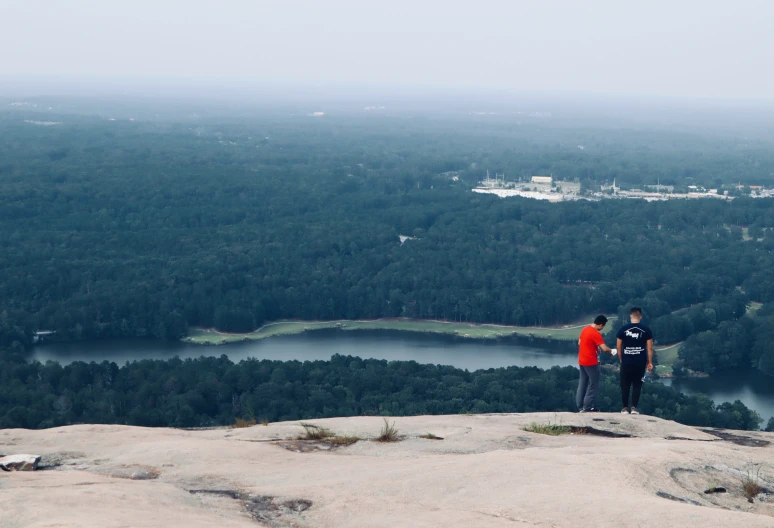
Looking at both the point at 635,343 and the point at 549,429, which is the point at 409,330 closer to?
the point at 635,343

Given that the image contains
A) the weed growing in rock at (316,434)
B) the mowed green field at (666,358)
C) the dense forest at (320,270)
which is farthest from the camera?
the mowed green field at (666,358)

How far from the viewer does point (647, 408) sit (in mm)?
31125

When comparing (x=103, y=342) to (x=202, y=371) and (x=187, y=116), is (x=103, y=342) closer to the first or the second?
(x=202, y=371)

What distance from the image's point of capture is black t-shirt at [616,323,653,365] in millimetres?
11391

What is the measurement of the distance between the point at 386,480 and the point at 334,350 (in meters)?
41.2

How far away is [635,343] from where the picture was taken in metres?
11.4

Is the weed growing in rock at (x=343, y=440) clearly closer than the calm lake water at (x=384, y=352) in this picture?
Yes

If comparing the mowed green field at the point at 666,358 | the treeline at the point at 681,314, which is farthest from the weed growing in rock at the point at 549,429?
the treeline at the point at 681,314

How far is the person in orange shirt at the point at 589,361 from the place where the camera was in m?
11.6

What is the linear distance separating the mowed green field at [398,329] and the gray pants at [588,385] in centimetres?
4010

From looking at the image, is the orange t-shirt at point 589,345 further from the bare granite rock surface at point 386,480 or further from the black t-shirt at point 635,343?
the bare granite rock surface at point 386,480

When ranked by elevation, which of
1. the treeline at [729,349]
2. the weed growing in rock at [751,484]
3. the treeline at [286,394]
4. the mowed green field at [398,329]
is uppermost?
the weed growing in rock at [751,484]

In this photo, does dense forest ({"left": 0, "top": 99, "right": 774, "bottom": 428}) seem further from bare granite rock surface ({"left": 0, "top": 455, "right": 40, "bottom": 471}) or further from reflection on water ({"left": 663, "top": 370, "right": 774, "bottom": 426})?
bare granite rock surface ({"left": 0, "top": 455, "right": 40, "bottom": 471})

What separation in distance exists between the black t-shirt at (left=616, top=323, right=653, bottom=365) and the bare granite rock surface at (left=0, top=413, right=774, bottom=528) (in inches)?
58.4
